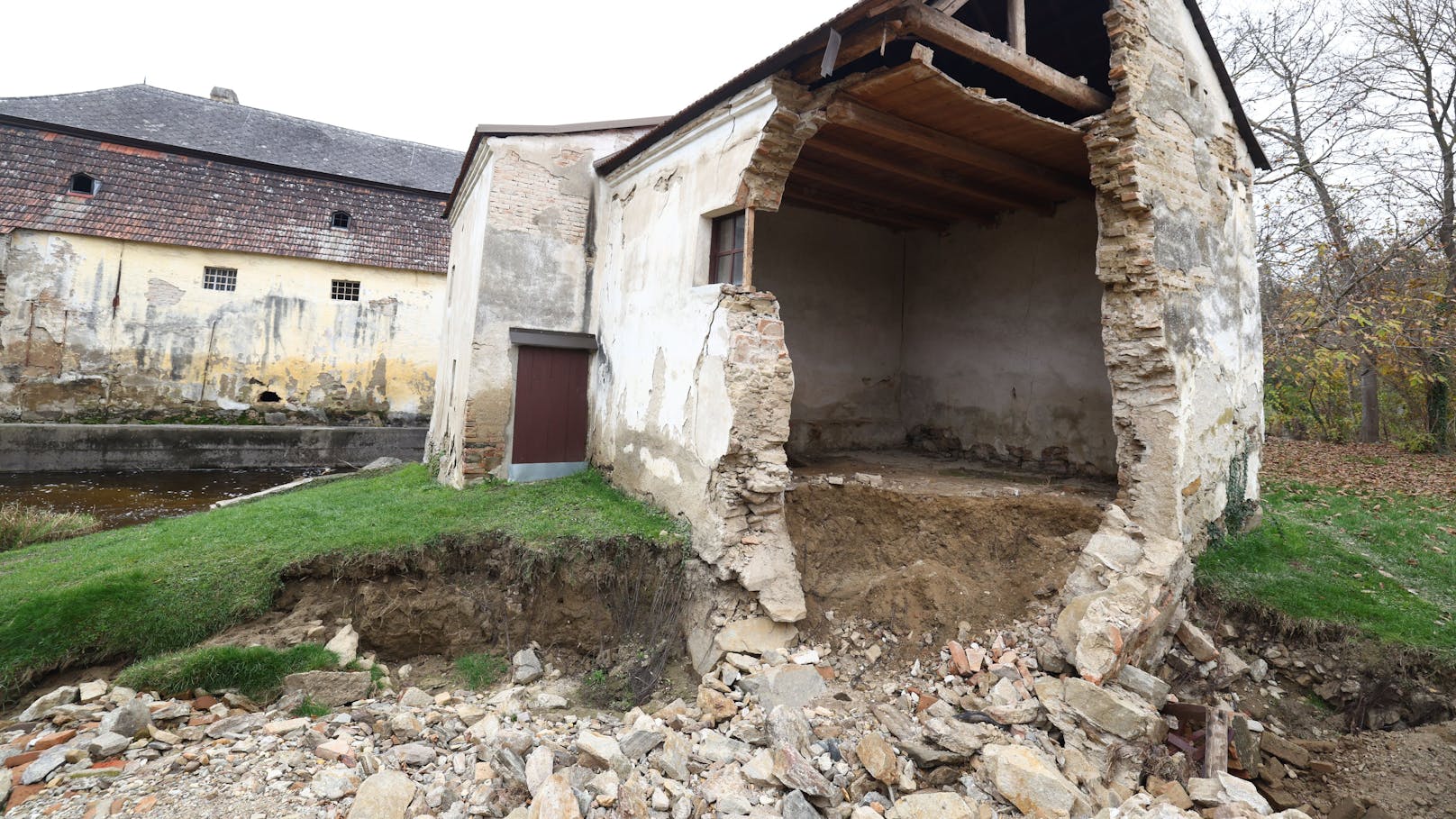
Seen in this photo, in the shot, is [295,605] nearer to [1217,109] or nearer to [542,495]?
[542,495]

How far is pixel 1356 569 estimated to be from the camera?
6.48 meters

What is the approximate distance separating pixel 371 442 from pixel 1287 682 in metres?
17.2

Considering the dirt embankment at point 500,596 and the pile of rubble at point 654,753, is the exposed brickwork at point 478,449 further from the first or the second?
the pile of rubble at point 654,753

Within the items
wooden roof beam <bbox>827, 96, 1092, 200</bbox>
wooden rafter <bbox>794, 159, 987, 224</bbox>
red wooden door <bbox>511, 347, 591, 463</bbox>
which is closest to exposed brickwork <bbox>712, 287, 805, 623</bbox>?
wooden roof beam <bbox>827, 96, 1092, 200</bbox>

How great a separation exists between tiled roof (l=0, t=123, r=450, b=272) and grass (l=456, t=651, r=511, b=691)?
47.4 ft

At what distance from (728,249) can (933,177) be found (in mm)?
2728

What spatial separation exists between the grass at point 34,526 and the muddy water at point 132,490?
1.84ft

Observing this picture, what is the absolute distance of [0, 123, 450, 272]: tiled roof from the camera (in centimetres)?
1513

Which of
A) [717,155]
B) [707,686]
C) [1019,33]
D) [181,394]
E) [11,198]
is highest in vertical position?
[11,198]

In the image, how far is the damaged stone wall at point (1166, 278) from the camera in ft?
19.8

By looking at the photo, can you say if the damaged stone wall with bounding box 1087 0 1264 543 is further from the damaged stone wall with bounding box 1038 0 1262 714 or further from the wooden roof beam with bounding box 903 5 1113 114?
the wooden roof beam with bounding box 903 5 1113 114

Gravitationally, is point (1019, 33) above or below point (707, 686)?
above

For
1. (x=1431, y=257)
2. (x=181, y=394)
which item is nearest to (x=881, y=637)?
(x=1431, y=257)

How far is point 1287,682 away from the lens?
5.41m
